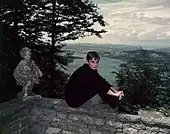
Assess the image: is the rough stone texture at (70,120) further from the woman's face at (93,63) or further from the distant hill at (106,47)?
the distant hill at (106,47)

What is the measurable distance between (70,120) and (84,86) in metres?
0.51

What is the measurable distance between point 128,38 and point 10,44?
2.33m

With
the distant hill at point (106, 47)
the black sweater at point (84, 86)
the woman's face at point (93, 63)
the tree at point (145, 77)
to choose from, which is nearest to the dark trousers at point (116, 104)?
the black sweater at point (84, 86)

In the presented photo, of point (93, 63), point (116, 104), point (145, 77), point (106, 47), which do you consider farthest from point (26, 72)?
point (145, 77)

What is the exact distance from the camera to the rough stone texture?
4883 millimetres

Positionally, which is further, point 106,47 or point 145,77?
point 145,77


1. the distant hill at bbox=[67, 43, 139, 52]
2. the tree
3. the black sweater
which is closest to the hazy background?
the distant hill at bbox=[67, 43, 139, 52]

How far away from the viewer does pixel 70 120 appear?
518 cm

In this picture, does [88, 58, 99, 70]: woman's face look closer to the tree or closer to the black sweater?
the black sweater

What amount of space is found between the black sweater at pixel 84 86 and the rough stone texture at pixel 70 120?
0.38ft

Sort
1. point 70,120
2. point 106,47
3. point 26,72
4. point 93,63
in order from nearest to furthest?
point 93,63 → point 70,120 → point 26,72 → point 106,47

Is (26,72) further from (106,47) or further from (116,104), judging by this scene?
(106,47)

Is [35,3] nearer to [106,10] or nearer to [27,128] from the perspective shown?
[106,10]

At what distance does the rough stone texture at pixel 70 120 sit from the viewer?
192 inches
